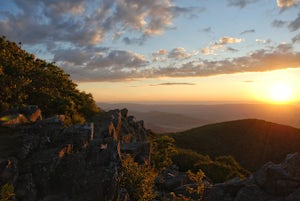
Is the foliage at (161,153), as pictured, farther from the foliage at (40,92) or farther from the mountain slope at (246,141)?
the mountain slope at (246,141)

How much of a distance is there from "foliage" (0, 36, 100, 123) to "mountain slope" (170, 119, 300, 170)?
4719 cm

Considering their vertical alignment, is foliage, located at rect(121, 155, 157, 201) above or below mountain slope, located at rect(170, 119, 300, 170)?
above

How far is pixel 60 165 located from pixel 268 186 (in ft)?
37.1

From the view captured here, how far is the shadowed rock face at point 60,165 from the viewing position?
12.1 metres

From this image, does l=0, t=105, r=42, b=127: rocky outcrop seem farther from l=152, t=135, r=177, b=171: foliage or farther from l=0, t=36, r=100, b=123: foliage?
l=152, t=135, r=177, b=171: foliage

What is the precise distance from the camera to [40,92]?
26.4m

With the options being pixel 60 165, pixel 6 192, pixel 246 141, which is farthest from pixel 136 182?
pixel 246 141

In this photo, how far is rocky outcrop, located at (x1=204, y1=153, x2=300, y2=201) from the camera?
50.6 feet

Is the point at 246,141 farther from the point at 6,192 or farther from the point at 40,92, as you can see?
the point at 6,192

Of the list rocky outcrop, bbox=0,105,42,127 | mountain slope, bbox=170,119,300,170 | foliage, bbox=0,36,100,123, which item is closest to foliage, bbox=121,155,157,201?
rocky outcrop, bbox=0,105,42,127

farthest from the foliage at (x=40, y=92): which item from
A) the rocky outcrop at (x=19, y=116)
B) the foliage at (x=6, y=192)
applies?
the foliage at (x=6, y=192)

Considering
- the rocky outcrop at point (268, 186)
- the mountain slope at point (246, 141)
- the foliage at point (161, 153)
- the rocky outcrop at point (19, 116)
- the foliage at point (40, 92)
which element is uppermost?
the foliage at point (40, 92)

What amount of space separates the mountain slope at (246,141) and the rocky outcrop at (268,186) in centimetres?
5560

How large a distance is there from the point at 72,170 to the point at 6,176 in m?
2.71
